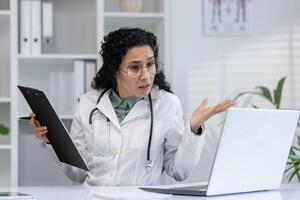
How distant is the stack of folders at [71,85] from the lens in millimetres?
3145

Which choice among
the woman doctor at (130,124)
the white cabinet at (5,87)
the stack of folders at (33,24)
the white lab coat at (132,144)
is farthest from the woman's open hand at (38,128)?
the white cabinet at (5,87)

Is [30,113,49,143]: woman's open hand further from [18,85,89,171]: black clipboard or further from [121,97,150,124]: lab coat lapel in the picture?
[121,97,150,124]: lab coat lapel

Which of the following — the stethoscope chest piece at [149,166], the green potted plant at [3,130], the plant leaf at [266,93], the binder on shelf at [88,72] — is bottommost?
the stethoscope chest piece at [149,166]

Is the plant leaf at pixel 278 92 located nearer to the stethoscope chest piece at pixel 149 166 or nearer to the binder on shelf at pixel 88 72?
the binder on shelf at pixel 88 72

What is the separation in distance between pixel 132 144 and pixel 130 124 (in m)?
0.09

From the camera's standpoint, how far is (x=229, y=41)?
3301mm

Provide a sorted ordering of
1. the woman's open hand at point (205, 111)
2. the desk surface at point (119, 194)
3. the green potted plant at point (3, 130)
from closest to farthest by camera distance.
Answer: the desk surface at point (119, 194)
the woman's open hand at point (205, 111)
the green potted plant at point (3, 130)

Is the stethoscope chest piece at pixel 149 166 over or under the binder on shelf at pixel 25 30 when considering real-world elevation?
under

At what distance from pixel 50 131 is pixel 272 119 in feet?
2.81

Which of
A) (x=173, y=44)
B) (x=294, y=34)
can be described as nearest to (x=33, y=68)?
(x=173, y=44)

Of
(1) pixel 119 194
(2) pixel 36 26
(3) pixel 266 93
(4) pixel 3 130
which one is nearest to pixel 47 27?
(2) pixel 36 26

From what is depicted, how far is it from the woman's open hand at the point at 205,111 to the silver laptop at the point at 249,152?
5.7 inches

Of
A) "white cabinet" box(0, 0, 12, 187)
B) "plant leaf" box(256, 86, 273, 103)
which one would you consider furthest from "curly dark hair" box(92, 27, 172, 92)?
"white cabinet" box(0, 0, 12, 187)

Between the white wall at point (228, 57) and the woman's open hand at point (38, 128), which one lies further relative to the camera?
the white wall at point (228, 57)
